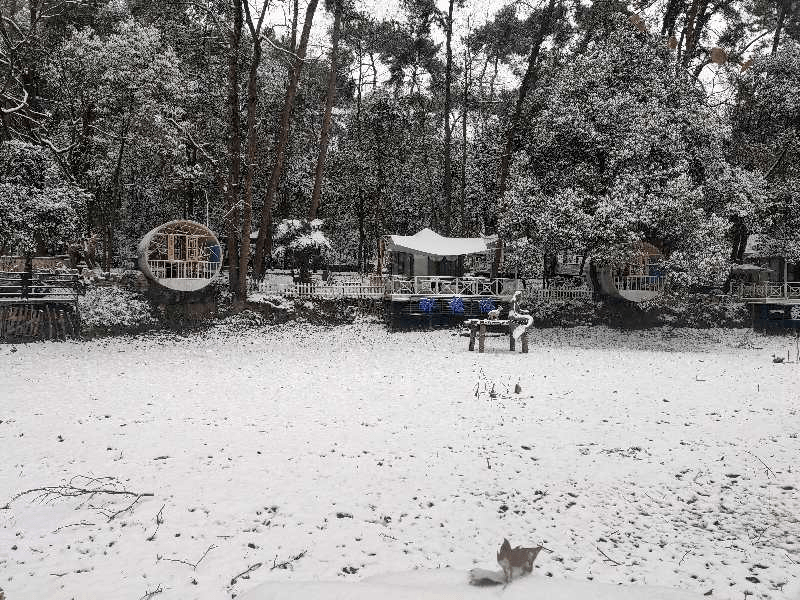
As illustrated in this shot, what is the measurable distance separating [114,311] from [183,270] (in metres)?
3.13

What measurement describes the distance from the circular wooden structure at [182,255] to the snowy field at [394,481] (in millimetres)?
7035

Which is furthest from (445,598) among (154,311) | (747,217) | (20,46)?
(747,217)

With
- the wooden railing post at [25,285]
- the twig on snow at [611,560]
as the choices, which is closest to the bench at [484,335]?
the twig on snow at [611,560]

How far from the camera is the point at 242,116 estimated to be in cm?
2717

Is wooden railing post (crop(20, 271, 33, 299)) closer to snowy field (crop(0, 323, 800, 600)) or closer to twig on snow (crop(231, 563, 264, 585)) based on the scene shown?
snowy field (crop(0, 323, 800, 600))

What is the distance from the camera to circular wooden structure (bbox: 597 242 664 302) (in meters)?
20.1

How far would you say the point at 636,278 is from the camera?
21.3 m

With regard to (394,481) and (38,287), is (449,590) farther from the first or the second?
(38,287)

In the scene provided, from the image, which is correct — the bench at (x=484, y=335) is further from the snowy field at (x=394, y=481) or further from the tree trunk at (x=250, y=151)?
the tree trunk at (x=250, y=151)

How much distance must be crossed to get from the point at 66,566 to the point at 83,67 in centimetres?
2263

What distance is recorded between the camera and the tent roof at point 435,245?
81.5 ft

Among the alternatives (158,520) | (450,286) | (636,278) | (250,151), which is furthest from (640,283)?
(158,520)

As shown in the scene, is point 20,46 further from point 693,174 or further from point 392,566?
point 693,174

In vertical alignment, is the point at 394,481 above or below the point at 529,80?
below
